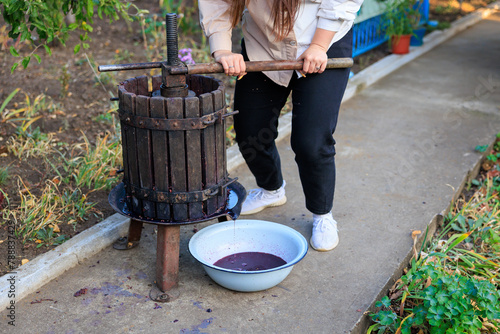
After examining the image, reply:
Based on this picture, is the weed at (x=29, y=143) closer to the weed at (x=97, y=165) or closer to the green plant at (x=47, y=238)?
the weed at (x=97, y=165)

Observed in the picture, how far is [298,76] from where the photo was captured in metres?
2.69

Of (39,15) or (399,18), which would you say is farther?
(399,18)

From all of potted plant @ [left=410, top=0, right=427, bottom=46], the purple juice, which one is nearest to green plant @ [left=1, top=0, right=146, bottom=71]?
the purple juice

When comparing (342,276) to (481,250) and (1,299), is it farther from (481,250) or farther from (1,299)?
(1,299)

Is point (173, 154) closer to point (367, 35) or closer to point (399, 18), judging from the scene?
point (367, 35)

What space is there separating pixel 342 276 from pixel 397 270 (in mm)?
307

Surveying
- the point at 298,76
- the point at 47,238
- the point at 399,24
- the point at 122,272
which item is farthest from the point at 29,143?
the point at 399,24

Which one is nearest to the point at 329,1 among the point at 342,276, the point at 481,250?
the point at 342,276

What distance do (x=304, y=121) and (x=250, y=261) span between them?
78 centimetres

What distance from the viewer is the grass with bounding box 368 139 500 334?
2248 millimetres

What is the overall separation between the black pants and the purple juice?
0.38 m

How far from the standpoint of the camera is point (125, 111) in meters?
2.45

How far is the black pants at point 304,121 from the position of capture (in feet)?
8.76

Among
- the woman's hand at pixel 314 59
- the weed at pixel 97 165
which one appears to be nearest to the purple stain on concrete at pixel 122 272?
the weed at pixel 97 165
